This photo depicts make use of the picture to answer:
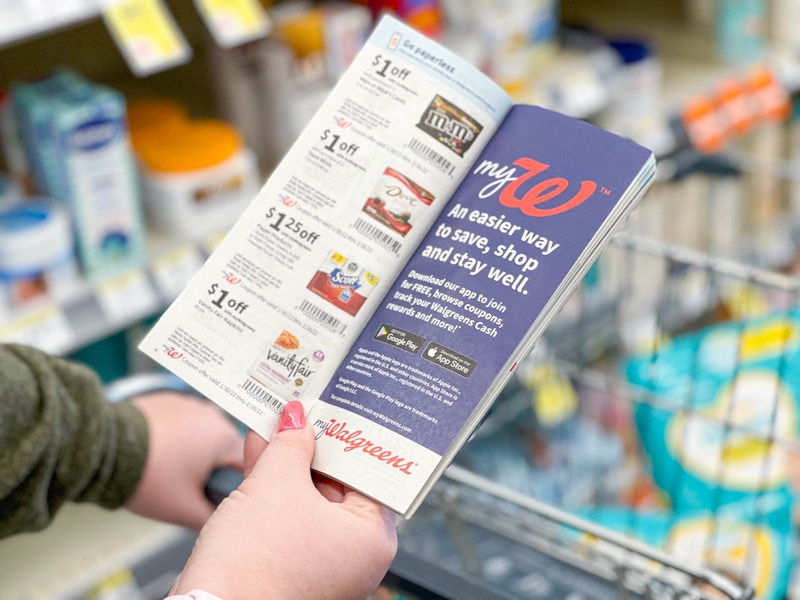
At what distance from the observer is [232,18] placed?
1352 millimetres

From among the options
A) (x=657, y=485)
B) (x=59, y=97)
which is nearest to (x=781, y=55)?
(x=657, y=485)

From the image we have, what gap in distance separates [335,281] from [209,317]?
9cm

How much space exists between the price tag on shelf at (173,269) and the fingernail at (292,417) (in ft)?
2.74

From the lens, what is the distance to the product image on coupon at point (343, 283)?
2.18 ft

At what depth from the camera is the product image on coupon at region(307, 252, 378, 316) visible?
0.66 m

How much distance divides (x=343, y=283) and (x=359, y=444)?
114 millimetres

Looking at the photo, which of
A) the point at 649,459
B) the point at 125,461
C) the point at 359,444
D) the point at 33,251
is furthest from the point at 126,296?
the point at 359,444

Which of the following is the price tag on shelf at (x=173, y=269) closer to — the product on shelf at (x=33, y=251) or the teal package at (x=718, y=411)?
the product on shelf at (x=33, y=251)

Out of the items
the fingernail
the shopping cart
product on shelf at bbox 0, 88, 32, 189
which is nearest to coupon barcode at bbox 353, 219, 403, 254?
the fingernail

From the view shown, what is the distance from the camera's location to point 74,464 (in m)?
0.81

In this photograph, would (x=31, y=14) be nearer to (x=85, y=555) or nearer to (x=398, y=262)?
(x=398, y=262)

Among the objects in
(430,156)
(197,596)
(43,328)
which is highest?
(430,156)

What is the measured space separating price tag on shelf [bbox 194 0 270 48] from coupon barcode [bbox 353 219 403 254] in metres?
0.76

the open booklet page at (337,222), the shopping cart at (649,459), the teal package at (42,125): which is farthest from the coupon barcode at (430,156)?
the teal package at (42,125)
